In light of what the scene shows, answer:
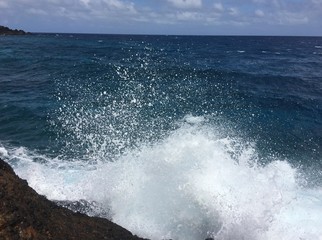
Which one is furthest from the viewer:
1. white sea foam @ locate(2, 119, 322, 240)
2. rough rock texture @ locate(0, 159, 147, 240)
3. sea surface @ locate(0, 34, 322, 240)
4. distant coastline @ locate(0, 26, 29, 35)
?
distant coastline @ locate(0, 26, 29, 35)

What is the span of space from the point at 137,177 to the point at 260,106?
1250 cm

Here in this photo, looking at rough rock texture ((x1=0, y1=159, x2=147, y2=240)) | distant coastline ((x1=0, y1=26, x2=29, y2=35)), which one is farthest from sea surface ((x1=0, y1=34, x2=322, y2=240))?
distant coastline ((x1=0, y1=26, x2=29, y2=35))

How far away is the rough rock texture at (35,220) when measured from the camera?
14.4ft

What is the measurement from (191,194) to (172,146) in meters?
2.17

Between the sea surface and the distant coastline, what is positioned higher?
the distant coastline

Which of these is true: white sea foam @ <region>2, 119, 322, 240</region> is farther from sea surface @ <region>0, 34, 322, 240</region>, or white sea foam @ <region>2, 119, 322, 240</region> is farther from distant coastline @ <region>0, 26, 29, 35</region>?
distant coastline @ <region>0, 26, 29, 35</region>

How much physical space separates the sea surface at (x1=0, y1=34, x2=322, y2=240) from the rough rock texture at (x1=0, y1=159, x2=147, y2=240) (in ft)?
8.49

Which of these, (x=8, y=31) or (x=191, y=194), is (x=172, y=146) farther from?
(x=8, y=31)

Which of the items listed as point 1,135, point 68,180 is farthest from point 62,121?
point 68,180

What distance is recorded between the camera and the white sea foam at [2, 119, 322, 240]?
26.5 ft

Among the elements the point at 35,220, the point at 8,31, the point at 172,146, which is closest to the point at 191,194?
the point at 172,146

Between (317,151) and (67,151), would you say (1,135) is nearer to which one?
(67,151)

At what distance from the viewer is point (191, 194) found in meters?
8.86

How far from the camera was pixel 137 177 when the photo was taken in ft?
31.3
